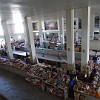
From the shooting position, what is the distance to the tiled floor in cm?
568

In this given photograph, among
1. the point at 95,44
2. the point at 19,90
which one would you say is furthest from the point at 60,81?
the point at 95,44

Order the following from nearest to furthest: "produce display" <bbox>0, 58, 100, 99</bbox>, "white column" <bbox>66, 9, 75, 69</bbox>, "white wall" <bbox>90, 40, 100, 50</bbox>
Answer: "produce display" <bbox>0, 58, 100, 99</bbox>, "white column" <bbox>66, 9, 75, 69</bbox>, "white wall" <bbox>90, 40, 100, 50</bbox>

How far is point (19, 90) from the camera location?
6297 millimetres

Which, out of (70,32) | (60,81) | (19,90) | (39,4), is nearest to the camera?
(39,4)

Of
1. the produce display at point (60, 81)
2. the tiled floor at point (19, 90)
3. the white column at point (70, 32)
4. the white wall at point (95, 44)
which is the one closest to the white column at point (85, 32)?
the produce display at point (60, 81)

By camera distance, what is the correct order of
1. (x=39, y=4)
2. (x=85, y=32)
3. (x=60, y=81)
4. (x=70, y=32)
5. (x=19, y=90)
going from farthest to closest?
(x=70, y=32) < (x=85, y=32) < (x=19, y=90) < (x=60, y=81) < (x=39, y=4)

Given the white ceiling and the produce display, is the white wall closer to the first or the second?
the produce display

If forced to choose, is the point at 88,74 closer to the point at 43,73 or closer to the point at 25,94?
the point at 43,73

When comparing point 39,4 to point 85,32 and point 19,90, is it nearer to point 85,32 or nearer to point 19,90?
point 85,32

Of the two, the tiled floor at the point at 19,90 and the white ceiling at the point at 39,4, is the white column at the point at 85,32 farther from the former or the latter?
the tiled floor at the point at 19,90

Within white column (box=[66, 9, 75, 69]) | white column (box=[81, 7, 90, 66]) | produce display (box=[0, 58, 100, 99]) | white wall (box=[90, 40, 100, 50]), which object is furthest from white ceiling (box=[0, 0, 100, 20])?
white wall (box=[90, 40, 100, 50])

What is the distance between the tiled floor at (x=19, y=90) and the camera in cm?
568

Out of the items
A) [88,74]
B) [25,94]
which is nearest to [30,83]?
[25,94]

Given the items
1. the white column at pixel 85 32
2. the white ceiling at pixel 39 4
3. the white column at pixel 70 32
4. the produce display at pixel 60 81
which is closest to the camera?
the white ceiling at pixel 39 4
